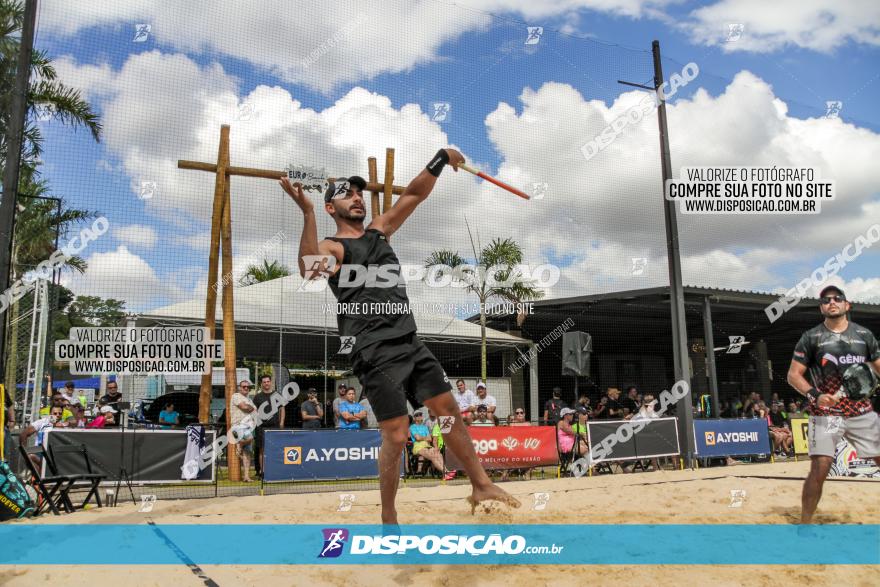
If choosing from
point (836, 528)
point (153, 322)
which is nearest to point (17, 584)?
point (836, 528)

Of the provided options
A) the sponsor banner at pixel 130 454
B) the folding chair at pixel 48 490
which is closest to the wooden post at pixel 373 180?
the sponsor banner at pixel 130 454

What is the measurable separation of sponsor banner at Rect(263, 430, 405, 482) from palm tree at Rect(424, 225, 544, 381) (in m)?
5.25

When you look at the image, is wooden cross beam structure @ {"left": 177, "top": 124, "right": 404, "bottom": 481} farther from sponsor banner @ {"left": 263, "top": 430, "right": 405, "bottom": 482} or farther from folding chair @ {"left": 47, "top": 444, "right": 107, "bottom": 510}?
folding chair @ {"left": 47, "top": 444, "right": 107, "bottom": 510}

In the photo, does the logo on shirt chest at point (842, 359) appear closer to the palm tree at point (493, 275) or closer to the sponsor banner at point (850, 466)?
the sponsor banner at point (850, 466)

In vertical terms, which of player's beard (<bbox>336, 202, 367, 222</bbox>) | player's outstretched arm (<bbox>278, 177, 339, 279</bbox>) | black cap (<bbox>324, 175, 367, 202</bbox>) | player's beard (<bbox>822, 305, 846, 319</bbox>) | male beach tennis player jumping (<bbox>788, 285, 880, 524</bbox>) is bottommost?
male beach tennis player jumping (<bbox>788, 285, 880, 524</bbox>)

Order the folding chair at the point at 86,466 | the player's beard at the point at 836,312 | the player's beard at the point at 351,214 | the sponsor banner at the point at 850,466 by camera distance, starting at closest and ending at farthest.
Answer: the player's beard at the point at 351,214 < the player's beard at the point at 836,312 < the folding chair at the point at 86,466 < the sponsor banner at the point at 850,466

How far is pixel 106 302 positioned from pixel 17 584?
23.1 feet

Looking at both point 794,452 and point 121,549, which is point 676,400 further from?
point 121,549

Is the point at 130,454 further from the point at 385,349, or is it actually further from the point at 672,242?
the point at 672,242

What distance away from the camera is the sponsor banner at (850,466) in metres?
8.94

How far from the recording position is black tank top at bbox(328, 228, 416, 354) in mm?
3521

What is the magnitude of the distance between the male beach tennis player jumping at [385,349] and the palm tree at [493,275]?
10282 millimetres

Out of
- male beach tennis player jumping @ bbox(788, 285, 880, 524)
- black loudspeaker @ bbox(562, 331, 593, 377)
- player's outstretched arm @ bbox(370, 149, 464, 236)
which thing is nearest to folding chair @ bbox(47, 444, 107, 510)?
player's outstretched arm @ bbox(370, 149, 464, 236)

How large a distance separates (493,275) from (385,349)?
579 inches
